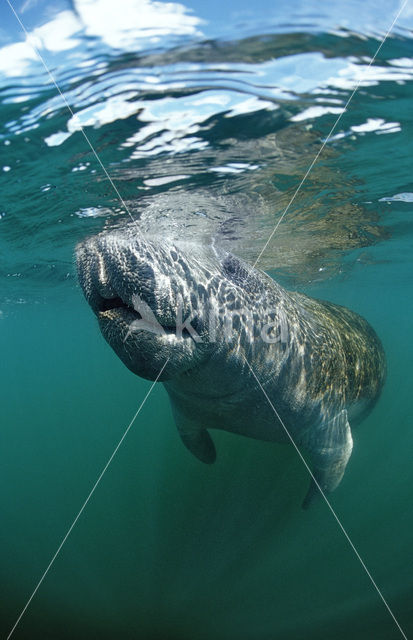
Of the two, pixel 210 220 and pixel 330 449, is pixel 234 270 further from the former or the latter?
pixel 210 220

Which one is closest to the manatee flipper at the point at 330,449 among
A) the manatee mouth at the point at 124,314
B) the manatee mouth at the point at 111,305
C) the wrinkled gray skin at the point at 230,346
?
the wrinkled gray skin at the point at 230,346

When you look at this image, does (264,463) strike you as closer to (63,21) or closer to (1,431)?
(63,21)

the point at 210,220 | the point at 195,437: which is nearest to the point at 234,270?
the point at 195,437

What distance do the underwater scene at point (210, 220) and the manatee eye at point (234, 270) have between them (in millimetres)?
31

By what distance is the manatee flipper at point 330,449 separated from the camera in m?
4.68

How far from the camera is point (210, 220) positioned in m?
8.47

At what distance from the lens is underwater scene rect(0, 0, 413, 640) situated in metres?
3.42

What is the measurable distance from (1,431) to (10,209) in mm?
20064

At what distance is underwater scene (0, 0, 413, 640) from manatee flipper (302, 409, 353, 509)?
11 centimetres

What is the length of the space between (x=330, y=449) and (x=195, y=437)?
6.10ft

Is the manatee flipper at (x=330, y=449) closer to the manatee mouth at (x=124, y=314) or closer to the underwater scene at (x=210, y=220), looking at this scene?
the underwater scene at (x=210, y=220)

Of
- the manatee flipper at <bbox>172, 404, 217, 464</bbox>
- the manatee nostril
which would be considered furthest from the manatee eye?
the manatee flipper at <bbox>172, 404, 217, 464</bbox>

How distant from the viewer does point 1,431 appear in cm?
2331

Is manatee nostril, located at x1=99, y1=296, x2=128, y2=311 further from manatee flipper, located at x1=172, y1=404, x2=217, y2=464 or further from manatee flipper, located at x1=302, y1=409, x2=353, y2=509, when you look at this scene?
manatee flipper, located at x1=302, y1=409, x2=353, y2=509
